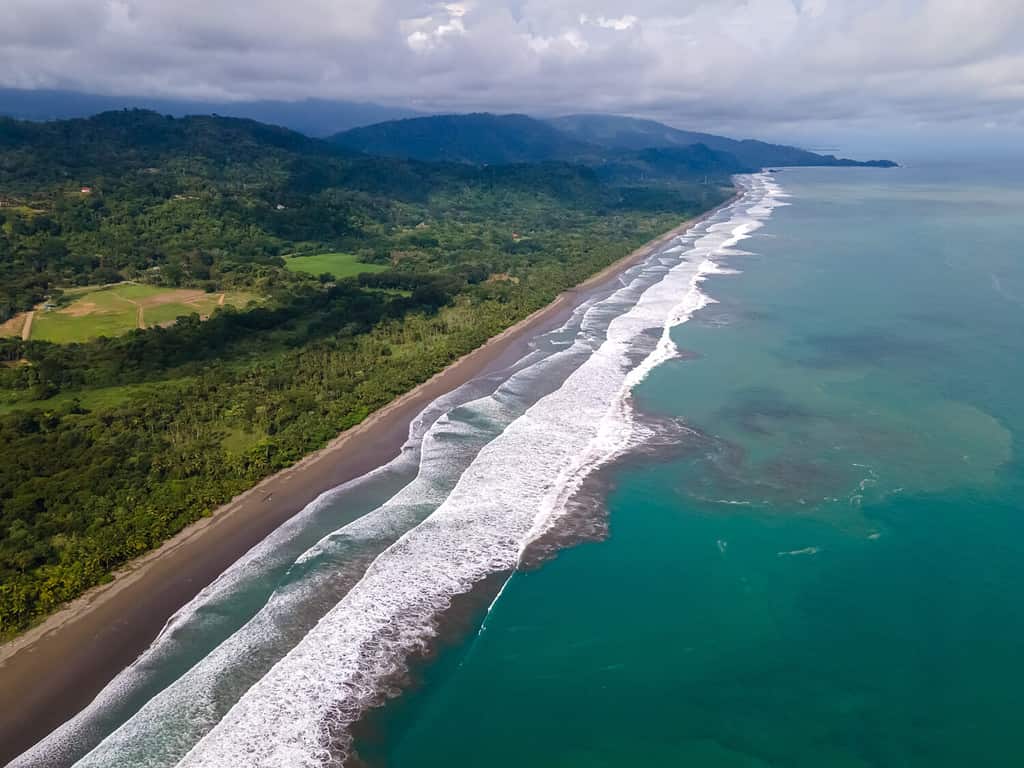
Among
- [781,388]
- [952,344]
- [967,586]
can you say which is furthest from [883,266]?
[967,586]

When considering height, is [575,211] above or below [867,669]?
above

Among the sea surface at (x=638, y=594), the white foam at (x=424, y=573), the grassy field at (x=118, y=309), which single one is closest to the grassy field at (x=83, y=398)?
the grassy field at (x=118, y=309)

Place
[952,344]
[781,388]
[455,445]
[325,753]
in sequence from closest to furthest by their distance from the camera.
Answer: [325,753], [455,445], [781,388], [952,344]

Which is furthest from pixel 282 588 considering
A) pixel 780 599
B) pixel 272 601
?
pixel 780 599

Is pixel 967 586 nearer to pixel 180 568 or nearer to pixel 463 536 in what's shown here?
pixel 463 536

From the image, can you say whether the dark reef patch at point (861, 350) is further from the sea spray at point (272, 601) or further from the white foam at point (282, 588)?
the white foam at point (282, 588)

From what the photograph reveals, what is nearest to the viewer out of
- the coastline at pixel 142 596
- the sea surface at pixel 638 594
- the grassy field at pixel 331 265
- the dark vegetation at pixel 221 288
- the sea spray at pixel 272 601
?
the sea spray at pixel 272 601

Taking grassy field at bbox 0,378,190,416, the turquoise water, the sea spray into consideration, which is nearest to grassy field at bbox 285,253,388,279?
grassy field at bbox 0,378,190,416

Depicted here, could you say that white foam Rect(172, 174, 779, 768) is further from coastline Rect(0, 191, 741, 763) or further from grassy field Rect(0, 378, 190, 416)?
grassy field Rect(0, 378, 190, 416)
